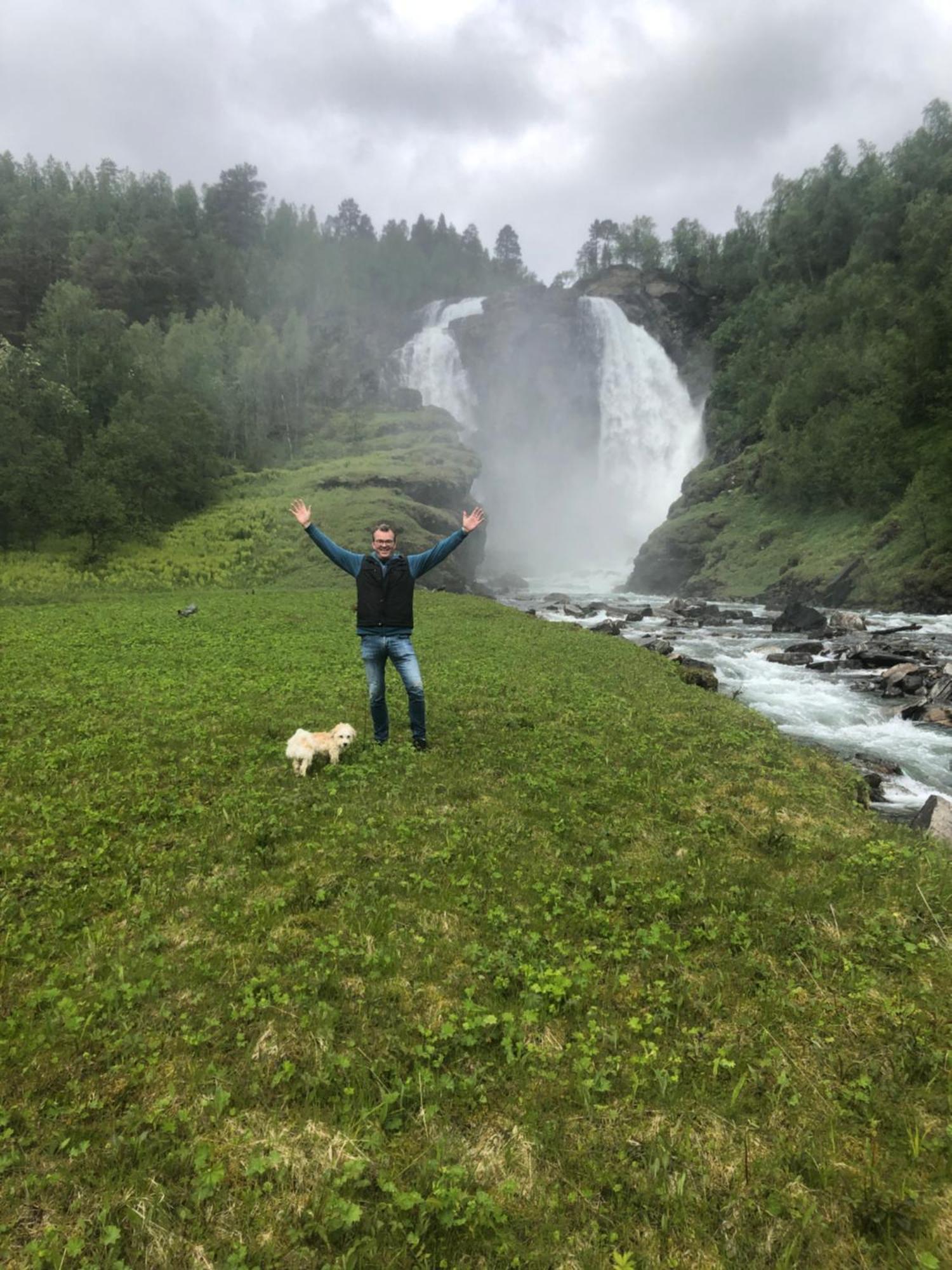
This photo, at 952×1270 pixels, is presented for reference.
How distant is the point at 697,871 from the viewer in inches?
289

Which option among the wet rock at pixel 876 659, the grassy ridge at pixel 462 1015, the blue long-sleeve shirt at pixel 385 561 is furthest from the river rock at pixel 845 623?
the blue long-sleeve shirt at pixel 385 561

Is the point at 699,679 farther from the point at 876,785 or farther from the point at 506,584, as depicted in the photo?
the point at 506,584

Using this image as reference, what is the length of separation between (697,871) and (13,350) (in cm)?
6156

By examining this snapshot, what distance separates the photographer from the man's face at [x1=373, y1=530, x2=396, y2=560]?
400 inches

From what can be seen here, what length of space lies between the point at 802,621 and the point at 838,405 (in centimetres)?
3394

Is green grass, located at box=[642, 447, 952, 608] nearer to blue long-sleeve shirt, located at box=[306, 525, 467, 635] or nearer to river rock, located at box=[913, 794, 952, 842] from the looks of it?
river rock, located at box=[913, 794, 952, 842]

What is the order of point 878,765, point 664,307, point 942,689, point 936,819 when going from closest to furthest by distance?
point 936,819, point 878,765, point 942,689, point 664,307

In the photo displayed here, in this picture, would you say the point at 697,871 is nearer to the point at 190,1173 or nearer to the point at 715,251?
the point at 190,1173

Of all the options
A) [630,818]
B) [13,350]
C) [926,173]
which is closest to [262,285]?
[13,350]

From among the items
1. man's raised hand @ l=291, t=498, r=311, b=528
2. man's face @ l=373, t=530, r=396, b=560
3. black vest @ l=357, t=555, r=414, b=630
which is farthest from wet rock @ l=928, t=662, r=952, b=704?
man's raised hand @ l=291, t=498, r=311, b=528

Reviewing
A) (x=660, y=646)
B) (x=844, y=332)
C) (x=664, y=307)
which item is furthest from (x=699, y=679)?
(x=664, y=307)

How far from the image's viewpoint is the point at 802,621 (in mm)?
36156

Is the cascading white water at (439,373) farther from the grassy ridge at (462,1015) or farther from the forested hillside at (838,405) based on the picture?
the grassy ridge at (462,1015)

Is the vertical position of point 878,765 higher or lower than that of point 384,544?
lower
